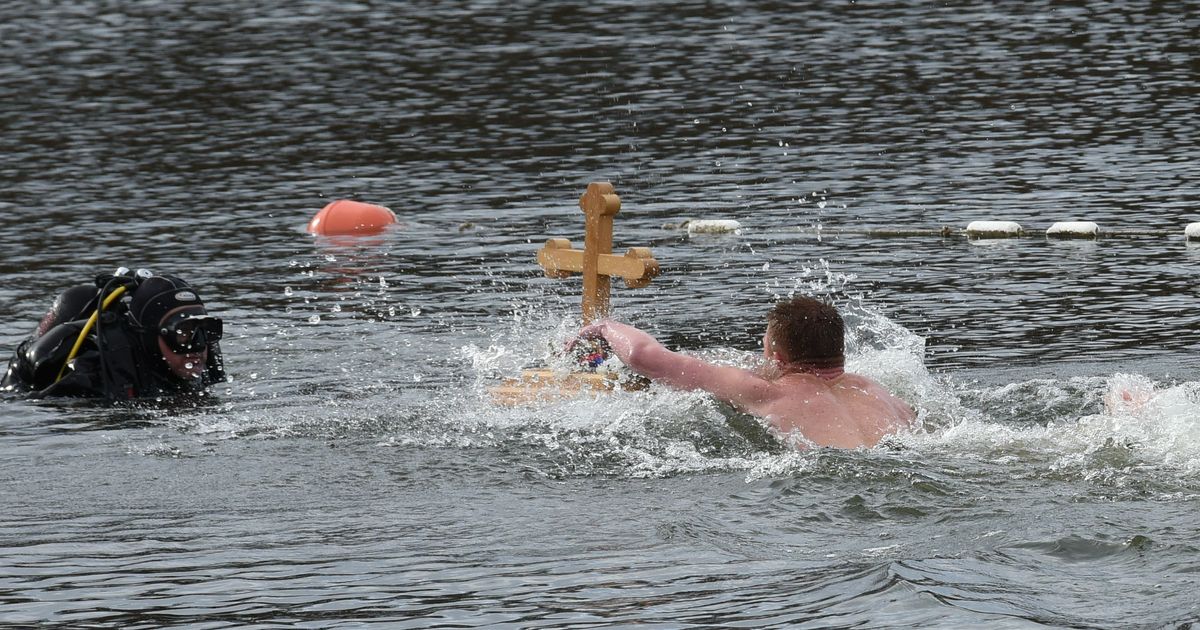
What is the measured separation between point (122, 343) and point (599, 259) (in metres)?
3.23

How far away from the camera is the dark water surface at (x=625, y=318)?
7645 millimetres

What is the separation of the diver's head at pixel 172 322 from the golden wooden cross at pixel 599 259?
2.27m

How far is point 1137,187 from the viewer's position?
19.8 meters

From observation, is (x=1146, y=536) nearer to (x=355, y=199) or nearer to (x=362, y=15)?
(x=355, y=199)

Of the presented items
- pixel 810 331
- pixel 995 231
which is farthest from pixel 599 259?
pixel 995 231

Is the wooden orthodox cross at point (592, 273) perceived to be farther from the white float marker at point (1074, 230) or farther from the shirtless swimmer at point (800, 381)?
the white float marker at point (1074, 230)

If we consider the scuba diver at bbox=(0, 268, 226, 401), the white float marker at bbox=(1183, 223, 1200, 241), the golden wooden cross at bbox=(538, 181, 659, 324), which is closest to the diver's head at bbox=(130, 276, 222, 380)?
the scuba diver at bbox=(0, 268, 226, 401)

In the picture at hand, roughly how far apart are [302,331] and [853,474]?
660 cm

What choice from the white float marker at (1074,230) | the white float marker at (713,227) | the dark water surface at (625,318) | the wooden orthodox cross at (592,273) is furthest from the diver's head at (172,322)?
the white float marker at (1074,230)

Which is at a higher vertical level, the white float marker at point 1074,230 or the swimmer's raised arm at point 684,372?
the swimmer's raised arm at point 684,372

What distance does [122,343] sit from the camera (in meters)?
11.5

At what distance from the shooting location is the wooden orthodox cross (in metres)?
10.1

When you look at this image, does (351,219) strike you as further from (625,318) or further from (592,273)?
(592,273)

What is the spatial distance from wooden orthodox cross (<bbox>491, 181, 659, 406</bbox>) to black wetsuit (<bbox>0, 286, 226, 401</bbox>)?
240cm
